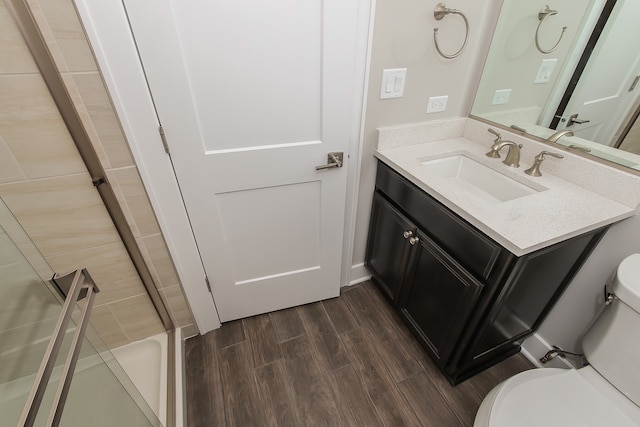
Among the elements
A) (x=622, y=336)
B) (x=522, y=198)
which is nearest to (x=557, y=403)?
(x=622, y=336)

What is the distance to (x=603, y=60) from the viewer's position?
1125mm

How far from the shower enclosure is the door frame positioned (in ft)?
1.31

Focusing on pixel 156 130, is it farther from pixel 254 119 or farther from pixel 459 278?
pixel 459 278

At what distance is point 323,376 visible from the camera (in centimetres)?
141

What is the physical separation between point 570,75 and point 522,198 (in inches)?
24.2

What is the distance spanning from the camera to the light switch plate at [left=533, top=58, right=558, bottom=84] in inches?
50.6

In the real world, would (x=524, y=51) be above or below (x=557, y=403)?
above

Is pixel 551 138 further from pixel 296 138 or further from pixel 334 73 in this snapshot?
pixel 296 138

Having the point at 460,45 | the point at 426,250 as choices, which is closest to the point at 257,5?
the point at 460,45

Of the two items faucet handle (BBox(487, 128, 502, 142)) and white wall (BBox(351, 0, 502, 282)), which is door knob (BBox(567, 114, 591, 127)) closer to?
faucet handle (BBox(487, 128, 502, 142))

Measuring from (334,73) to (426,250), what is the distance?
0.81 metres

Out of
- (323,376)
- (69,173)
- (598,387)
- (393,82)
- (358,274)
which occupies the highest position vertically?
(393,82)

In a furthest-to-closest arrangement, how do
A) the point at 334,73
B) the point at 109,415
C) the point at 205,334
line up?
1. the point at 205,334
2. the point at 334,73
3. the point at 109,415

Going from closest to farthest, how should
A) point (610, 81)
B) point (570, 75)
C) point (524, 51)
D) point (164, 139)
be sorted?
point (164, 139), point (610, 81), point (570, 75), point (524, 51)
